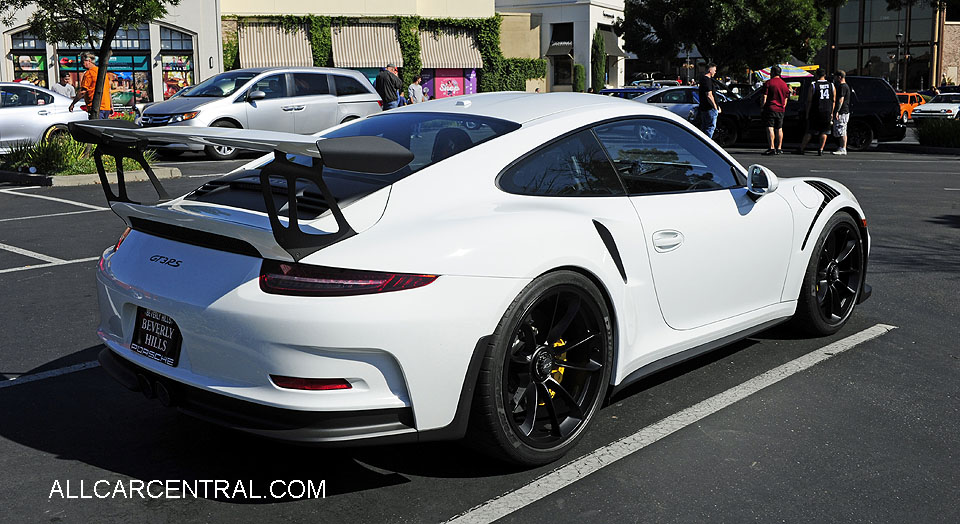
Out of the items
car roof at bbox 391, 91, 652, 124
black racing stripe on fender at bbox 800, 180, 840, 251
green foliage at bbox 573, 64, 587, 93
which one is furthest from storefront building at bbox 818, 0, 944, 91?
car roof at bbox 391, 91, 652, 124

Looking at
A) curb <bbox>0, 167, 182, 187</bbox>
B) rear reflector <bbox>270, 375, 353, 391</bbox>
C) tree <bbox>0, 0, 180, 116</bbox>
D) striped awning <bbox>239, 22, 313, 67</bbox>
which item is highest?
striped awning <bbox>239, 22, 313, 67</bbox>

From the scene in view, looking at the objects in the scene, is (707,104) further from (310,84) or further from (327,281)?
(327,281)

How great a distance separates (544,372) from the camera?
12.0 feet

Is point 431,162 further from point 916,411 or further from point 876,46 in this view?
point 876,46

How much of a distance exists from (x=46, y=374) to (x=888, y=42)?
70836 mm

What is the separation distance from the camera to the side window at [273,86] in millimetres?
18766

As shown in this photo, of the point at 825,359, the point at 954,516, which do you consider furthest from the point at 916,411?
the point at 954,516

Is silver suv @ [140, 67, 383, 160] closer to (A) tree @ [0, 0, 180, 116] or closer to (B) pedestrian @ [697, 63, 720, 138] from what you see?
(A) tree @ [0, 0, 180, 116]

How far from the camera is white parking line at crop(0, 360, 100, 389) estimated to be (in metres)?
4.74

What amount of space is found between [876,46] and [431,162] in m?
70.7

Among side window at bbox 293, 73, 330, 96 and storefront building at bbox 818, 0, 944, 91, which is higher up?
storefront building at bbox 818, 0, 944, 91

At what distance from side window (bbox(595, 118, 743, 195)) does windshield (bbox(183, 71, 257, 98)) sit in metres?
15.1

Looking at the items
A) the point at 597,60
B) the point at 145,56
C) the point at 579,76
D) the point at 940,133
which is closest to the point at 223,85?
the point at 940,133

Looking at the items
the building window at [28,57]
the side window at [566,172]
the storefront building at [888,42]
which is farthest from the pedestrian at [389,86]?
the storefront building at [888,42]
